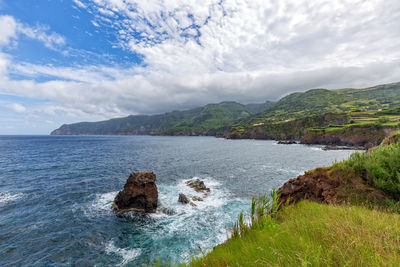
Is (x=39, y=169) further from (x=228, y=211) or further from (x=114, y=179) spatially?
(x=228, y=211)

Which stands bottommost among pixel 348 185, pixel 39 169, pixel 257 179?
pixel 257 179

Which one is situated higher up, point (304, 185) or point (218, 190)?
point (304, 185)

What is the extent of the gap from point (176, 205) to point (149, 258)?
407 inches

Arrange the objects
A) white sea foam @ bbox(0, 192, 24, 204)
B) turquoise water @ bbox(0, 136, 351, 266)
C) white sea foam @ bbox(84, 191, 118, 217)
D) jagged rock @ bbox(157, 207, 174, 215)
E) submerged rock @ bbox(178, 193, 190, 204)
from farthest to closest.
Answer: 1. submerged rock @ bbox(178, 193, 190, 204)
2. white sea foam @ bbox(0, 192, 24, 204)
3. jagged rock @ bbox(157, 207, 174, 215)
4. white sea foam @ bbox(84, 191, 118, 217)
5. turquoise water @ bbox(0, 136, 351, 266)

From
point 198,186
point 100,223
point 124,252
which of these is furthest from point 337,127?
point 100,223

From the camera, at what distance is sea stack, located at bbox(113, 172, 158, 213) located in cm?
2265

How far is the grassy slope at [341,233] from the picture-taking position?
11.2 feet

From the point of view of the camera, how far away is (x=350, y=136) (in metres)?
89.9

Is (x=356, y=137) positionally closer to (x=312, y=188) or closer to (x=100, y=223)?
(x=312, y=188)

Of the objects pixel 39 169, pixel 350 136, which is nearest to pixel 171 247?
pixel 39 169

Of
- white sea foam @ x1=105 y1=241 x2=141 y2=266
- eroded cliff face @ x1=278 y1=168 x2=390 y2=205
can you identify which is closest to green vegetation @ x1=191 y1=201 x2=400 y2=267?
eroded cliff face @ x1=278 y1=168 x2=390 y2=205

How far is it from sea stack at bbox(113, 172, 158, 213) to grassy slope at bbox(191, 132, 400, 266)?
746 inches

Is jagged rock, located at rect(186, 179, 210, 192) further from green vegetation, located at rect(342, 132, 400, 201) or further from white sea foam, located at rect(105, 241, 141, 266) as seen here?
green vegetation, located at rect(342, 132, 400, 201)

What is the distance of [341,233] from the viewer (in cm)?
421
